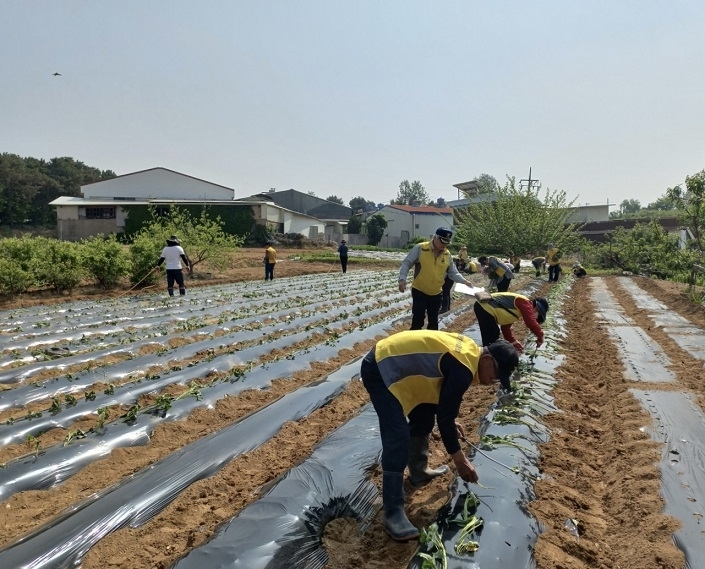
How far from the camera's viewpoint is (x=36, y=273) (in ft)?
42.1

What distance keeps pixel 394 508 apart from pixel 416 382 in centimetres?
70

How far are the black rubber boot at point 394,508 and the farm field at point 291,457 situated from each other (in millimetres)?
118

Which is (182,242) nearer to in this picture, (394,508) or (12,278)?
(12,278)

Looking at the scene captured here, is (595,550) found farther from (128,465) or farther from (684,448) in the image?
(128,465)

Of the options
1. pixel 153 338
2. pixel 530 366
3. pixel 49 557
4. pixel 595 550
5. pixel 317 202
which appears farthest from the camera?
pixel 317 202

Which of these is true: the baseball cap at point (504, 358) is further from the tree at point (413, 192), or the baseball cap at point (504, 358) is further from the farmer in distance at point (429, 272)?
the tree at point (413, 192)

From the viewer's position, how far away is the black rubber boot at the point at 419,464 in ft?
11.3

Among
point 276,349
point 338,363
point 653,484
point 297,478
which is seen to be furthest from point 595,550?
point 276,349

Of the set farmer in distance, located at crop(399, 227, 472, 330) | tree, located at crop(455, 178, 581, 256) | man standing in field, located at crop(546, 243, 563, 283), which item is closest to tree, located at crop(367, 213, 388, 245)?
tree, located at crop(455, 178, 581, 256)

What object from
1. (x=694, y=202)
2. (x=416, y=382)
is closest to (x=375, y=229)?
(x=694, y=202)

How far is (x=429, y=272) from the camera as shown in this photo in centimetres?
612

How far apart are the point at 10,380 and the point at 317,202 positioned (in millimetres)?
55336

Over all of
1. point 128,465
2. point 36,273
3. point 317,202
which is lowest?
point 128,465

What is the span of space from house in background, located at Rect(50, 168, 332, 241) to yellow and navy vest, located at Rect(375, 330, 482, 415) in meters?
34.6
